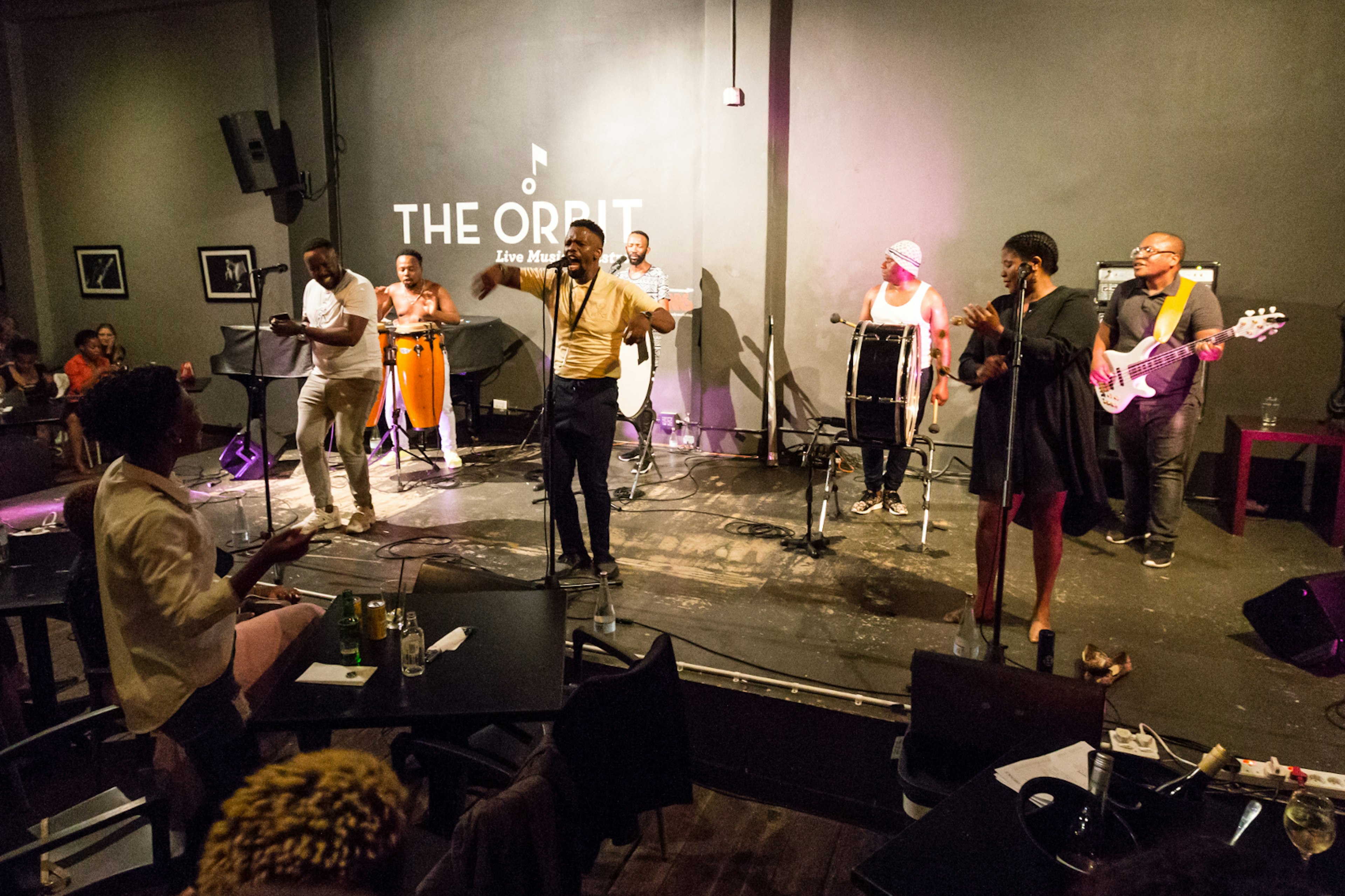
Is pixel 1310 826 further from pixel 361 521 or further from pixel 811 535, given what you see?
pixel 361 521

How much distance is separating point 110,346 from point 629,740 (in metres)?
8.50

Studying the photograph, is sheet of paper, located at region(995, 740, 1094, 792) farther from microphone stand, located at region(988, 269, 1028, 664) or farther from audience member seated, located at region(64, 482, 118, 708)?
audience member seated, located at region(64, 482, 118, 708)

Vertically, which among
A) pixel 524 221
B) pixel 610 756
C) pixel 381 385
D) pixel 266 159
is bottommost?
pixel 610 756

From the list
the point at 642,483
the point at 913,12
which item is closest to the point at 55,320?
the point at 642,483

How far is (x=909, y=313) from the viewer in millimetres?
5926

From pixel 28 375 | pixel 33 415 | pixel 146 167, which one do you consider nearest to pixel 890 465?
pixel 33 415

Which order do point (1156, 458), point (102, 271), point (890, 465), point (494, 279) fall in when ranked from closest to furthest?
point (494, 279), point (1156, 458), point (890, 465), point (102, 271)

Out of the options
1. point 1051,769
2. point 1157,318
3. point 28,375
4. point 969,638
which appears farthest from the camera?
point 28,375

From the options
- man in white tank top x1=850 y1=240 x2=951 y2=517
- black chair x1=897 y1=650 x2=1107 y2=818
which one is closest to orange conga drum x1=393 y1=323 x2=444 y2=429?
man in white tank top x1=850 y1=240 x2=951 y2=517

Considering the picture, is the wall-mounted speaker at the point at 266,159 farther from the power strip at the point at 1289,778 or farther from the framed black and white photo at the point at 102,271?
the power strip at the point at 1289,778

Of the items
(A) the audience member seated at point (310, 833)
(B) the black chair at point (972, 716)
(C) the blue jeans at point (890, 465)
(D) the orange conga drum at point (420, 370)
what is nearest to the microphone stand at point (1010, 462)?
(B) the black chair at point (972, 716)

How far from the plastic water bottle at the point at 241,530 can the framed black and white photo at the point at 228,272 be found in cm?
424

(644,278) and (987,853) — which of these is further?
(644,278)

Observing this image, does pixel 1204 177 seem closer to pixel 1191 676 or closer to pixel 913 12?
pixel 913 12
